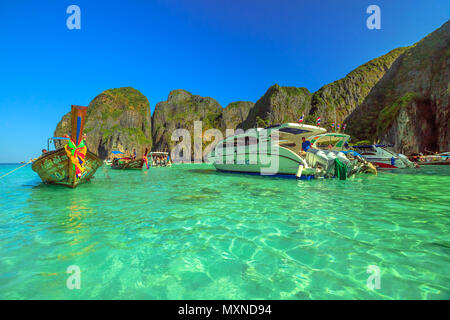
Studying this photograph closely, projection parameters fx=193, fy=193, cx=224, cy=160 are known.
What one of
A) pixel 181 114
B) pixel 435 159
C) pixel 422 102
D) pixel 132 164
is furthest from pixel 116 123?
pixel 435 159

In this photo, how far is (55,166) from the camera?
364 inches

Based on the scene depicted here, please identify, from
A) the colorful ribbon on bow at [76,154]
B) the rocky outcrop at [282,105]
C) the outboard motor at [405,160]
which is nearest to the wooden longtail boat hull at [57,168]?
the colorful ribbon on bow at [76,154]

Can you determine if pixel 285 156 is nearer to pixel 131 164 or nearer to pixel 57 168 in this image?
pixel 57 168

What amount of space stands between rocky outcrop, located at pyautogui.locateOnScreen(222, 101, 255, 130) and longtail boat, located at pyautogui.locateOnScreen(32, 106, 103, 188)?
13420cm

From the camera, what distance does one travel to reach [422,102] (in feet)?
141

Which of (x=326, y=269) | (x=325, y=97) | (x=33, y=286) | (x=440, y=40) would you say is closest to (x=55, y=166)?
(x=33, y=286)

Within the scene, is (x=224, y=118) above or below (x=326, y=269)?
above

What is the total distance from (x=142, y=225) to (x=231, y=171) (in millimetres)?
13994

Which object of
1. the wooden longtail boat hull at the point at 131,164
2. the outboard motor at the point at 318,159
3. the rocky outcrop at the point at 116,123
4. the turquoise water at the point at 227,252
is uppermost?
the rocky outcrop at the point at 116,123

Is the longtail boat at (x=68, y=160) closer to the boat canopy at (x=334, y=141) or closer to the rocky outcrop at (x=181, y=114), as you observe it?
the boat canopy at (x=334, y=141)

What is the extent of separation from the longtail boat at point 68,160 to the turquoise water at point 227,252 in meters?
4.10

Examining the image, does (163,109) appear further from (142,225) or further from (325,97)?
(142,225)

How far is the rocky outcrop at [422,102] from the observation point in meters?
39.6

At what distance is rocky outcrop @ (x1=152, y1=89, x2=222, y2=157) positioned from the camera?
462 feet
